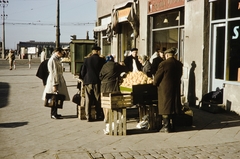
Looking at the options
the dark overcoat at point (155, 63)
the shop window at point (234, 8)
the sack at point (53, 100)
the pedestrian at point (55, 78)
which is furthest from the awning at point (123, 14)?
the sack at point (53, 100)

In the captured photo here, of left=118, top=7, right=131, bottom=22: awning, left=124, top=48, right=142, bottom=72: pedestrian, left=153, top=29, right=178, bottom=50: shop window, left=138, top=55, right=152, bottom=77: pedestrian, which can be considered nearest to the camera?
left=138, top=55, right=152, bottom=77: pedestrian

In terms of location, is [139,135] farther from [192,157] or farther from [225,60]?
[225,60]

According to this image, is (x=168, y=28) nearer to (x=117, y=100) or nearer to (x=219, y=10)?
(x=219, y=10)

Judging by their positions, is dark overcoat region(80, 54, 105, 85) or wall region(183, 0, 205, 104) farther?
wall region(183, 0, 205, 104)

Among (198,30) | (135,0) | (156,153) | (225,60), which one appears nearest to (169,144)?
(156,153)

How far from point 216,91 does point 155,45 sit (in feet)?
18.4

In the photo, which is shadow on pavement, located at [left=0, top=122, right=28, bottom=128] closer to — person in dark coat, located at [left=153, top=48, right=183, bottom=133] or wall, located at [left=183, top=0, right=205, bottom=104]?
person in dark coat, located at [left=153, top=48, right=183, bottom=133]

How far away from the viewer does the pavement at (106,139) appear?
643 centimetres

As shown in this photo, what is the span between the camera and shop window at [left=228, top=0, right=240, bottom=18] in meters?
10.6

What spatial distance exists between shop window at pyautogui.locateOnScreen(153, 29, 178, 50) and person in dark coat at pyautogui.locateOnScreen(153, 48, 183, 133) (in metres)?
6.36

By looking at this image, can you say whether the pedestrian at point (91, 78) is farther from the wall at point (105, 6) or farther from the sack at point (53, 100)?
the wall at point (105, 6)

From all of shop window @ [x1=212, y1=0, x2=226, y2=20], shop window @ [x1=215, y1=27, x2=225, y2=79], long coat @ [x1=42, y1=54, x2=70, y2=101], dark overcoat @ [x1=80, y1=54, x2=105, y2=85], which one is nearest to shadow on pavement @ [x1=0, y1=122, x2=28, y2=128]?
long coat @ [x1=42, y1=54, x2=70, y2=101]

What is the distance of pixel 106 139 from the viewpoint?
7535mm

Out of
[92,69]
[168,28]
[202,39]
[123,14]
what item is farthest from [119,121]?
[123,14]
